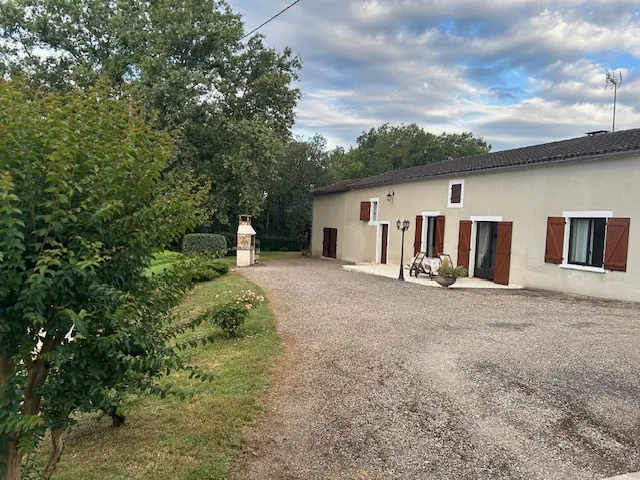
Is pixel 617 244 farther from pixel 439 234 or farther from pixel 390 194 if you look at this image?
pixel 390 194

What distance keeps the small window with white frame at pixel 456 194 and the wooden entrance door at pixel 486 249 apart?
3.78 ft

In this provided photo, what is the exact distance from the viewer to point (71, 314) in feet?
5.69

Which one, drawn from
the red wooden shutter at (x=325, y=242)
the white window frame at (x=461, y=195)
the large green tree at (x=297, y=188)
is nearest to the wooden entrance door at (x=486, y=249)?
the white window frame at (x=461, y=195)

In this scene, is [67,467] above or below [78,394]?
below

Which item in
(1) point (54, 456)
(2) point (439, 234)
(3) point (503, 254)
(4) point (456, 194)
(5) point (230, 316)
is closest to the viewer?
(1) point (54, 456)

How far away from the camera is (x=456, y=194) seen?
15906 mm

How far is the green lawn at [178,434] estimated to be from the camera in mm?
2939

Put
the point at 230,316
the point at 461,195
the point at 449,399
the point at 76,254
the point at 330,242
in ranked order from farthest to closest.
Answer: the point at 330,242, the point at 461,195, the point at 230,316, the point at 449,399, the point at 76,254

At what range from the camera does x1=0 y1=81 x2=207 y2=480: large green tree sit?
179 centimetres

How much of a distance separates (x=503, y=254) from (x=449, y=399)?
10571 mm

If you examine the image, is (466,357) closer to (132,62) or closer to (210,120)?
(210,120)

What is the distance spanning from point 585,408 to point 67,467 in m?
4.27

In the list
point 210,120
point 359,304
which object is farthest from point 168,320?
point 210,120

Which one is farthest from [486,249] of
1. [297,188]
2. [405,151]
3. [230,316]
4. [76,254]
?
[405,151]
